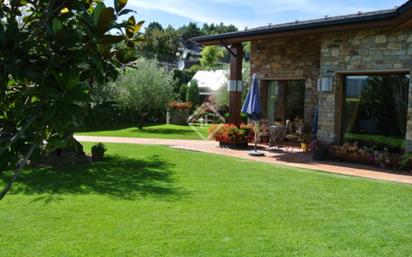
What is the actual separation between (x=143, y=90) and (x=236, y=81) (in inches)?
406

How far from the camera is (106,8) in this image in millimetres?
2027

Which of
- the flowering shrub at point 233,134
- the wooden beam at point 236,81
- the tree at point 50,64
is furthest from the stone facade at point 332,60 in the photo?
the tree at point 50,64

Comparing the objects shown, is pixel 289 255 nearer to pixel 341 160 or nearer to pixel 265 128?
pixel 341 160

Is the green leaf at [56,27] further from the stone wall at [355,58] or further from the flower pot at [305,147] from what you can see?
the flower pot at [305,147]

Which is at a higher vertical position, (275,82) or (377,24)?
(377,24)

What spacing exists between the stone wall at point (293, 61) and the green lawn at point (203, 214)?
5.50m

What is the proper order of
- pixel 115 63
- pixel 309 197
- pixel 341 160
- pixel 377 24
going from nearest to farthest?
1. pixel 115 63
2. pixel 309 197
3. pixel 377 24
4. pixel 341 160

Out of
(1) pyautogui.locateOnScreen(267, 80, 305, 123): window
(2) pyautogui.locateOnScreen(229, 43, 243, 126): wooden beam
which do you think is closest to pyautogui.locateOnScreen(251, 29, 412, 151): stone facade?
(1) pyautogui.locateOnScreen(267, 80, 305, 123): window

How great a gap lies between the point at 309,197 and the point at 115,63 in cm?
563

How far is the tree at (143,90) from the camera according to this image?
77.4ft

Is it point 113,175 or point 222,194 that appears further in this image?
point 113,175

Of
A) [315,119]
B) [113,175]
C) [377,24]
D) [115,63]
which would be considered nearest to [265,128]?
[315,119]

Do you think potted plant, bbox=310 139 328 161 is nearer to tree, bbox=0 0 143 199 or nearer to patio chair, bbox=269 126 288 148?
patio chair, bbox=269 126 288 148

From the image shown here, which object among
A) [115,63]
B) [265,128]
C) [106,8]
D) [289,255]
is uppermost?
[106,8]
